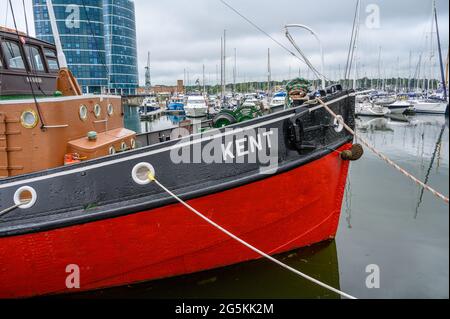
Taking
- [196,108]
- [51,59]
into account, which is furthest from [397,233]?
[196,108]

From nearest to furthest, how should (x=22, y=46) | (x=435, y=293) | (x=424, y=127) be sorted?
1. (x=435, y=293)
2. (x=22, y=46)
3. (x=424, y=127)

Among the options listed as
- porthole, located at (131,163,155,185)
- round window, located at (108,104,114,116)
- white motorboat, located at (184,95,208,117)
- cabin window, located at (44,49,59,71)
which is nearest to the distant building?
white motorboat, located at (184,95,208,117)

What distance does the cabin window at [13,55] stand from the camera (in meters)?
6.08

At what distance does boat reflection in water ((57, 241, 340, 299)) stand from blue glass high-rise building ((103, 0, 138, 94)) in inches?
2713

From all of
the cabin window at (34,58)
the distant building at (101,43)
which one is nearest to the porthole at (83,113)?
the cabin window at (34,58)

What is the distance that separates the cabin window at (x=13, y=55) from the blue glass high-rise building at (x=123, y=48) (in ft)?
217

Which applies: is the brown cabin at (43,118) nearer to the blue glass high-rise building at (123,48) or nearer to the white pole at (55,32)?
the white pole at (55,32)

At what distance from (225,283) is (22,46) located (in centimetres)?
547

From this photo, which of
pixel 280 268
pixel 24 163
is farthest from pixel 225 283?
pixel 24 163

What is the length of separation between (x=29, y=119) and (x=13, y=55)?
2.32m

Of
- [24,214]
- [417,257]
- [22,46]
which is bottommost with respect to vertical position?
[417,257]

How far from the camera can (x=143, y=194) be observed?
14.8 ft
